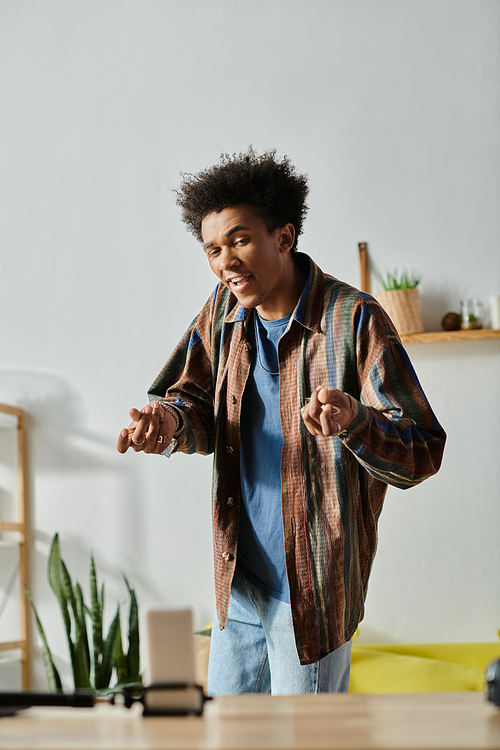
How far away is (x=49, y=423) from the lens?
297 centimetres

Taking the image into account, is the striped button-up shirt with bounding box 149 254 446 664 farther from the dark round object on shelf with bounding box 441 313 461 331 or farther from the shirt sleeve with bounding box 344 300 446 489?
the dark round object on shelf with bounding box 441 313 461 331

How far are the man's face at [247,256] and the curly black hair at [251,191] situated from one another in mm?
20

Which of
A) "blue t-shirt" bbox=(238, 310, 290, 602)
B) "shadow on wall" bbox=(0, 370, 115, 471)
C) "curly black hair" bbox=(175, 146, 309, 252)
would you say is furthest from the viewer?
"shadow on wall" bbox=(0, 370, 115, 471)

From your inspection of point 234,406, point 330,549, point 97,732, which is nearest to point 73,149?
point 234,406

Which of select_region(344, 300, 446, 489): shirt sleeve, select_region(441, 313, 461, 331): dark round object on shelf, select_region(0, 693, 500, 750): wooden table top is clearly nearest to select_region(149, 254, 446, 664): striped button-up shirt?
select_region(344, 300, 446, 489): shirt sleeve

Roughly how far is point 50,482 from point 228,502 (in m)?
1.72

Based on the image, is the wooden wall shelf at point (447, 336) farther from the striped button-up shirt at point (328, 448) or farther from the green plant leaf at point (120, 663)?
the green plant leaf at point (120, 663)

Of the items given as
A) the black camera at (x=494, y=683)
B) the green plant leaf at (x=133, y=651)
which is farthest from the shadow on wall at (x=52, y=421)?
the black camera at (x=494, y=683)

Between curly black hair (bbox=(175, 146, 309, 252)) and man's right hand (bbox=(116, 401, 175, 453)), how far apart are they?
1.42 ft

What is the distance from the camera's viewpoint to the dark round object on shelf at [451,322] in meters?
2.66

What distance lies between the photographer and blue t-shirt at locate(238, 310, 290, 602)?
1351 millimetres

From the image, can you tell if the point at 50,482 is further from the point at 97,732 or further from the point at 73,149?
the point at 97,732

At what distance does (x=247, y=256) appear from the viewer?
1405mm

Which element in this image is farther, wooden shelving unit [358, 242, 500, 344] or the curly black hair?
wooden shelving unit [358, 242, 500, 344]
